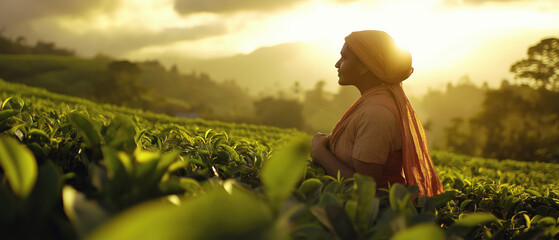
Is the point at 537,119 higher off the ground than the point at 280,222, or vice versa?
the point at 280,222

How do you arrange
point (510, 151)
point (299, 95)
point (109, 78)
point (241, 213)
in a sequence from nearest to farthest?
point (241, 213) → point (510, 151) → point (109, 78) → point (299, 95)

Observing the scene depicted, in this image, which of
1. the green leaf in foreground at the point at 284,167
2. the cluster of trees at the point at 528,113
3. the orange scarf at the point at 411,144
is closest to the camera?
the green leaf in foreground at the point at 284,167

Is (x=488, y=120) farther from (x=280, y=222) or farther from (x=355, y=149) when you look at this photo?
(x=280, y=222)

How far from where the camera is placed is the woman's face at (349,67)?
2.77m

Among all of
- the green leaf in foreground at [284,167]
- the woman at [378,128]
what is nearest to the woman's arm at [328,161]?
the woman at [378,128]

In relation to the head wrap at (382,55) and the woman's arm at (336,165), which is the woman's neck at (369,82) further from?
the woman's arm at (336,165)

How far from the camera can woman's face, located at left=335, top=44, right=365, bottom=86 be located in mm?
2770

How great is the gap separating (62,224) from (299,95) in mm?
89543

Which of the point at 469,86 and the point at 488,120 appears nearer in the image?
the point at 488,120

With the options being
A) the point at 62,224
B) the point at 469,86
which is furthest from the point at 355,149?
the point at 469,86

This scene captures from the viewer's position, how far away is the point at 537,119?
75.9 feet

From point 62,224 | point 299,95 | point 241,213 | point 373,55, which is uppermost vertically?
Answer: point 373,55

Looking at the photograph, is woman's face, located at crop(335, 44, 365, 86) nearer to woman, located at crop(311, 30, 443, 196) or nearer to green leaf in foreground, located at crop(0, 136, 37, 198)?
woman, located at crop(311, 30, 443, 196)

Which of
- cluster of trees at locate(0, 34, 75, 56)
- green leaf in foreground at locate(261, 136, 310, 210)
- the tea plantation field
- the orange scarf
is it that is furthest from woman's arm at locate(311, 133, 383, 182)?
cluster of trees at locate(0, 34, 75, 56)
